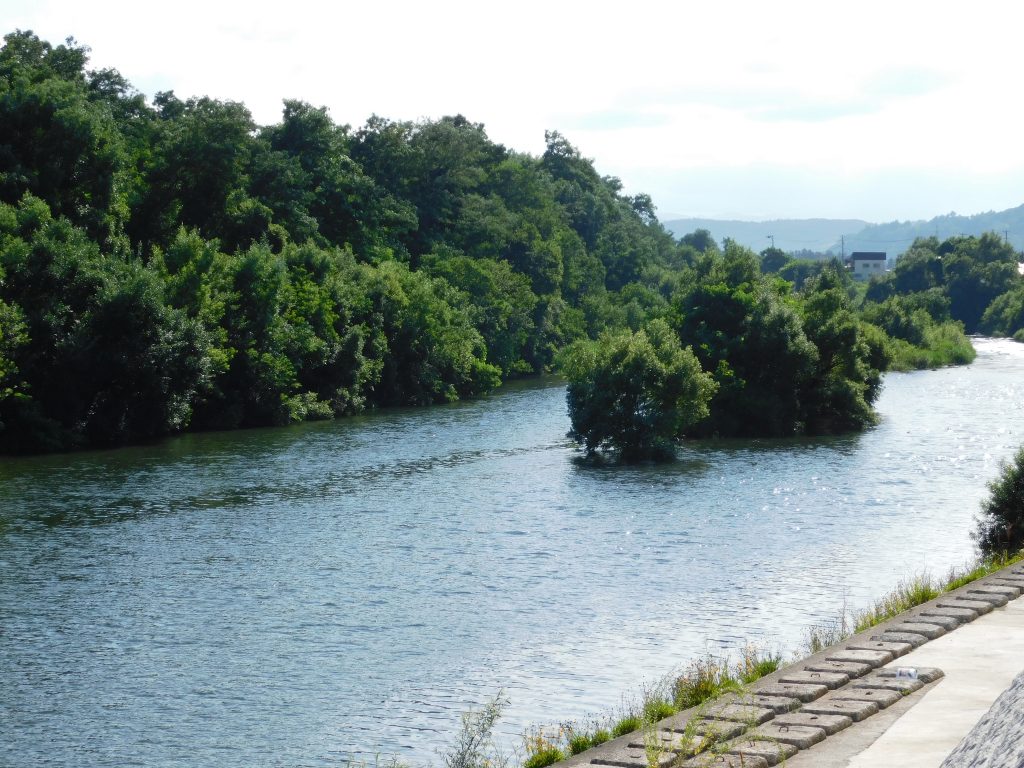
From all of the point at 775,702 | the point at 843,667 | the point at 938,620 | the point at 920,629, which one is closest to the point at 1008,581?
the point at 938,620

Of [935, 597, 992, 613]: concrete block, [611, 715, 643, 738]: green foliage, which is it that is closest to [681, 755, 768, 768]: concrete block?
[611, 715, 643, 738]: green foliage

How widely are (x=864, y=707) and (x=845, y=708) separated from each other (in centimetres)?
21

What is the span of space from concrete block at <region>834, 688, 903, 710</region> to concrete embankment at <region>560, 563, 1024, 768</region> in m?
0.01

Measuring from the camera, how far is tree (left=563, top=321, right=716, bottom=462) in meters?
54.0

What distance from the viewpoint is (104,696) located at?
22.2 m

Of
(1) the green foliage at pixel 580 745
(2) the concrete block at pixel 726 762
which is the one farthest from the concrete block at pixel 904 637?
(2) the concrete block at pixel 726 762

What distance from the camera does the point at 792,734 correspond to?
13.2m

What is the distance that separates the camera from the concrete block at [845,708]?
45.8 feet

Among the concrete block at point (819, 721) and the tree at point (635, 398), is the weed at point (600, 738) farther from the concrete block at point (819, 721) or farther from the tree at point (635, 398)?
the tree at point (635, 398)

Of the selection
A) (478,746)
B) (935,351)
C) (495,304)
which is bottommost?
(478,746)

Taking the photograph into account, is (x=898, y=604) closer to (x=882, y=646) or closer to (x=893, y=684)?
(x=882, y=646)

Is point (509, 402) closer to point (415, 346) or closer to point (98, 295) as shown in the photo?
point (415, 346)

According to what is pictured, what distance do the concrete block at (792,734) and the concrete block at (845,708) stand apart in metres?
0.70

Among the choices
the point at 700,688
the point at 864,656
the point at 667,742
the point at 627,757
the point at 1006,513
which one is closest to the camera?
the point at 627,757
